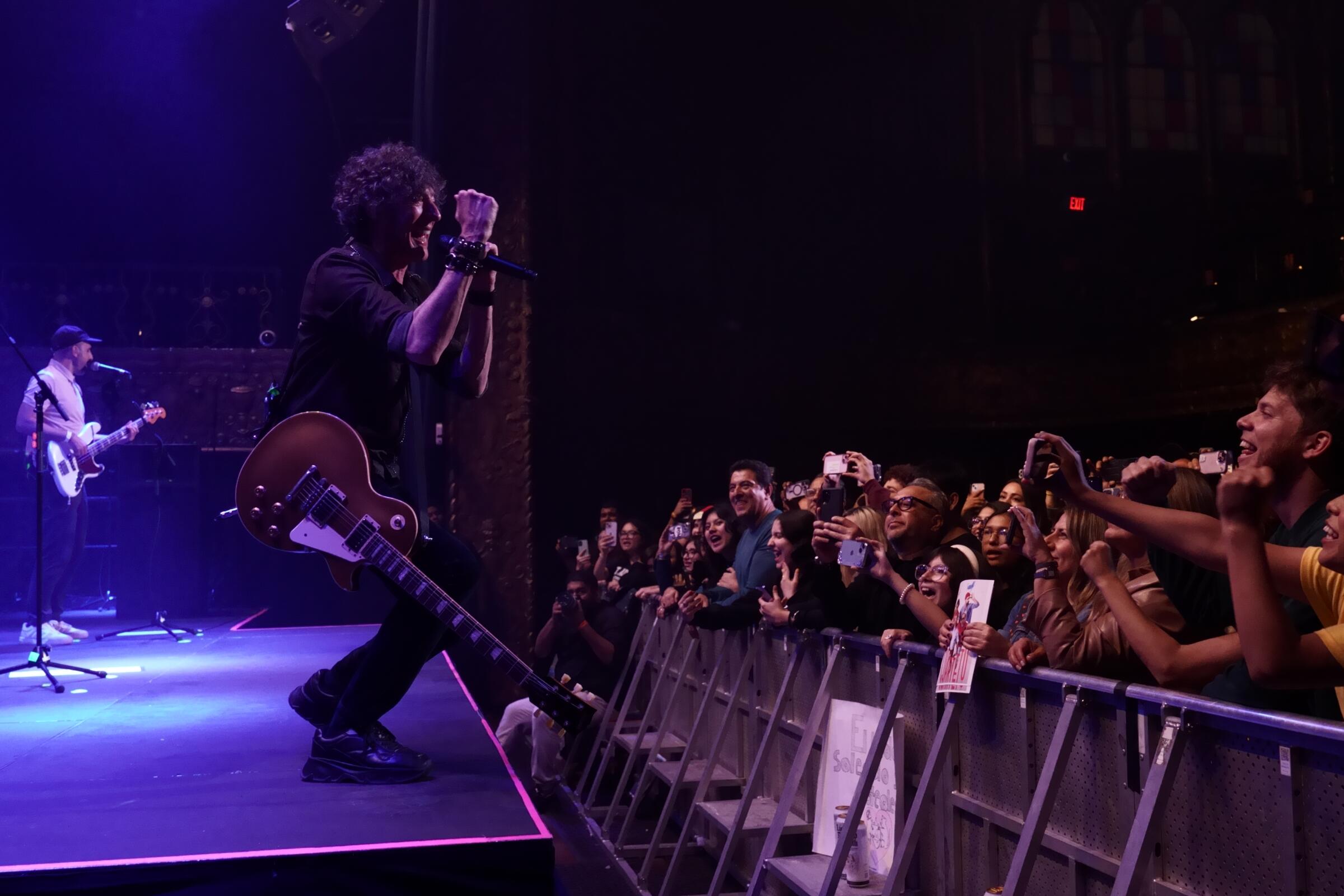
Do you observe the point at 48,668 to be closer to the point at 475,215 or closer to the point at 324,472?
the point at 324,472

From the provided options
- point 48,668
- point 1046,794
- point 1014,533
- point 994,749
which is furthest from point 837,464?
point 48,668

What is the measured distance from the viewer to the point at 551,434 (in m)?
11.4

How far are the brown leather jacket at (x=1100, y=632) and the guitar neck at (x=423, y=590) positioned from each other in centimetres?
131

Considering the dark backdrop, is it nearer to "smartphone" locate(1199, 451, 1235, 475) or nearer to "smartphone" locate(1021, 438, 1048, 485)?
"smartphone" locate(1199, 451, 1235, 475)

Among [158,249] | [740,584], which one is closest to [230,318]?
[158,249]

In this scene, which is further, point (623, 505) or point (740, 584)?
point (623, 505)

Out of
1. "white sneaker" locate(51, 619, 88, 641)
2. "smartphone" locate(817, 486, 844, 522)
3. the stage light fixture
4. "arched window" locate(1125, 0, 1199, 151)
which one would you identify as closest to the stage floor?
"smartphone" locate(817, 486, 844, 522)

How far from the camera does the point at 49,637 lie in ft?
23.6

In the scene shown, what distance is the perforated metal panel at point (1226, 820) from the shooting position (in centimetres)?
214

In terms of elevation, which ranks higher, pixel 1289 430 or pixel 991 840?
pixel 1289 430

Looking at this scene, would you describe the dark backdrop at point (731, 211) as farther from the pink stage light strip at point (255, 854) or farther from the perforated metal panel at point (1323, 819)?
the perforated metal panel at point (1323, 819)

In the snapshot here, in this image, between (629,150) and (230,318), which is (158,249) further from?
(629,150)

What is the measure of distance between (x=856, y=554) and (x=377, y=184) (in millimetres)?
1795

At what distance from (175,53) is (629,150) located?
14.9 ft
